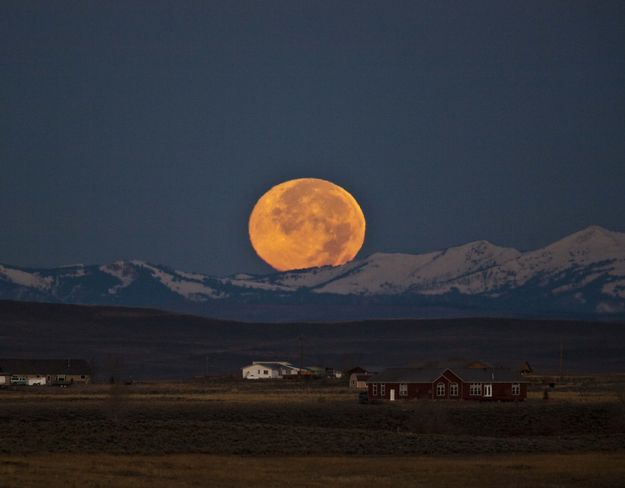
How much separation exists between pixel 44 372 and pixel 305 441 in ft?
263

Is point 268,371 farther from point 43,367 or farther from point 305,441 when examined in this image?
point 305,441

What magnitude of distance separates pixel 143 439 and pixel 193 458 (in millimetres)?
7430

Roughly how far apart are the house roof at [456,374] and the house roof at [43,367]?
48.9 m

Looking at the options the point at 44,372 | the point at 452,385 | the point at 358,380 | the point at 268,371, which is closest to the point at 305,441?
the point at 452,385

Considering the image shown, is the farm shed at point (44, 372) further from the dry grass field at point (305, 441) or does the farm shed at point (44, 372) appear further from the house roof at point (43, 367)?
the dry grass field at point (305, 441)

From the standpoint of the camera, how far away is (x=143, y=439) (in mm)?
67500

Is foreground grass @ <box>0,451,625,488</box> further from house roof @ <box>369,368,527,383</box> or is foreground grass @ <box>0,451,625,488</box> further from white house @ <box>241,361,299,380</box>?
white house @ <box>241,361,299,380</box>

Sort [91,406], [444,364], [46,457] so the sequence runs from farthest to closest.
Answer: [444,364]
[91,406]
[46,457]

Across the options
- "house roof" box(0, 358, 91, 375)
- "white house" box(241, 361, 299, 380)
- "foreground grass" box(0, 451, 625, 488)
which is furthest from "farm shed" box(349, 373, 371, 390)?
"foreground grass" box(0, 451, 625, 488)

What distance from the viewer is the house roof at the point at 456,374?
4048 inches

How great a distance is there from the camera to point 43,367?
477ft

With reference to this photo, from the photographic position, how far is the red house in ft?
335

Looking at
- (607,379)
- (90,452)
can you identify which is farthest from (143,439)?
(607,379)

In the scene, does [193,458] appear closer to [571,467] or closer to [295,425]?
[571,467]
